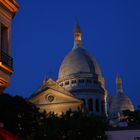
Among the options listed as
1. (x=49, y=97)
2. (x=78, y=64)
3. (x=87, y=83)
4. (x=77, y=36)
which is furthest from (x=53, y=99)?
(x=77, y=36)

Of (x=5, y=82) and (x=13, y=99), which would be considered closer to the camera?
(x=5, y=82)

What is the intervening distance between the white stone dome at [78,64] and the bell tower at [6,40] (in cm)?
10244

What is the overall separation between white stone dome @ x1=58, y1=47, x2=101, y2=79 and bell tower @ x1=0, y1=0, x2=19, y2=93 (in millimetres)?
102441

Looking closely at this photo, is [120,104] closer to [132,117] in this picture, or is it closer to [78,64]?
[78,64]

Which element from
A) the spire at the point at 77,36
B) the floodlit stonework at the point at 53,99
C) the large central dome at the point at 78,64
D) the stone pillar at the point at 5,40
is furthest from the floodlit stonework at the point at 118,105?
the stone pillar at the point at 5,40

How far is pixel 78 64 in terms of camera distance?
120 meters

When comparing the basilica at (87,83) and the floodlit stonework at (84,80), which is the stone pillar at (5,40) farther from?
the floodlit stonework at (84,80)

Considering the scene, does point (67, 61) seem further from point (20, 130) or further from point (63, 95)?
point (20, 130)

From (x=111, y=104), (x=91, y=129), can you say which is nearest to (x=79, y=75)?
(x=111, y=104)

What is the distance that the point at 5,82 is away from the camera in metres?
14.7

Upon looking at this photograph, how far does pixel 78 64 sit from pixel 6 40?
343 feet

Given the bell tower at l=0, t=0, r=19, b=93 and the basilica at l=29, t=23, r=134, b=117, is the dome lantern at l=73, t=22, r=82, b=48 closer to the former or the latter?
the basilica at l=29, t=23, r=134, b=117

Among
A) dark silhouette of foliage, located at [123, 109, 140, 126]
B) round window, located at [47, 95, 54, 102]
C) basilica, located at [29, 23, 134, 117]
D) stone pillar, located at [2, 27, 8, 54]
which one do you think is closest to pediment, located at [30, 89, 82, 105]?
round window, located at [47, 95, 54, 102]

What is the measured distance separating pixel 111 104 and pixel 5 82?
367 feet
